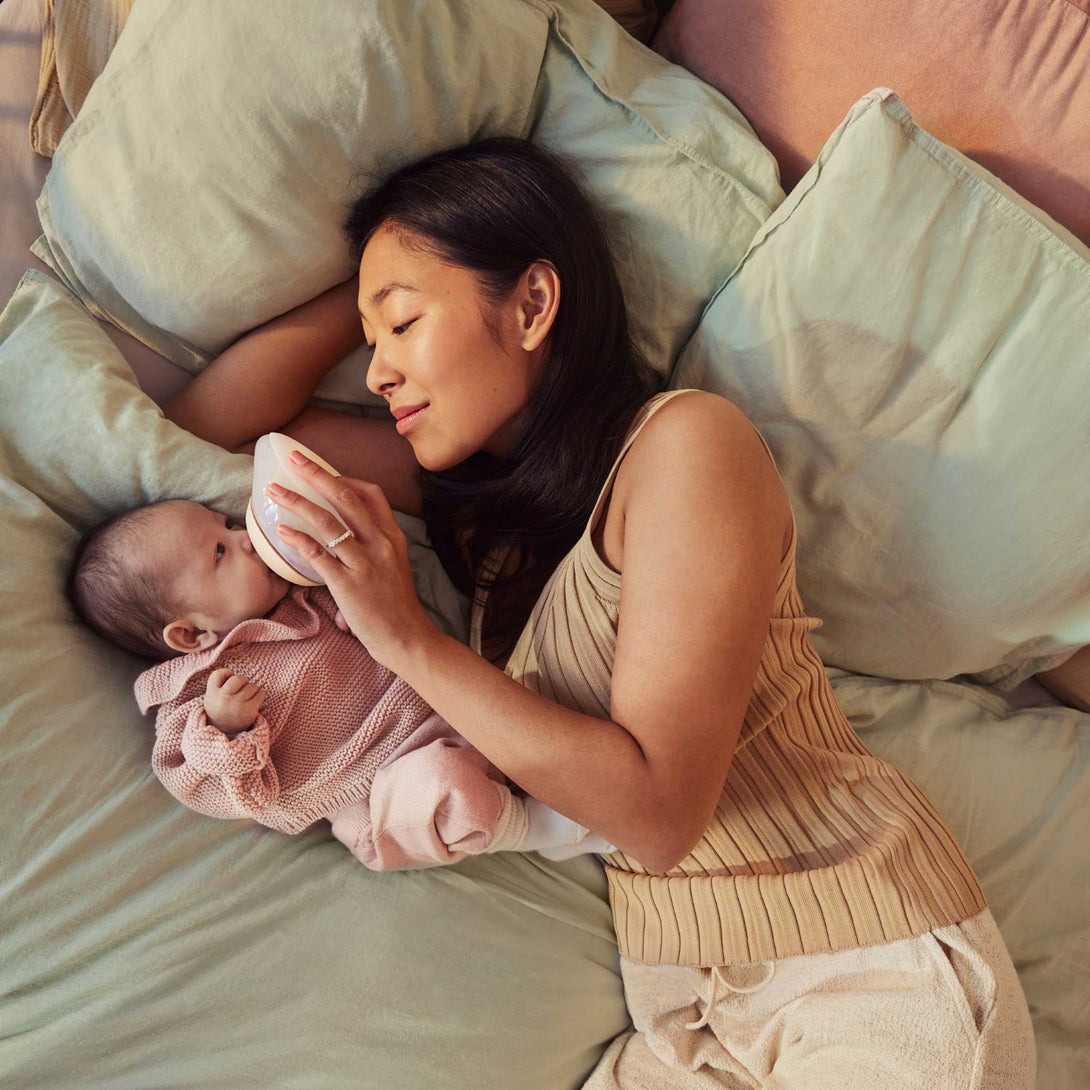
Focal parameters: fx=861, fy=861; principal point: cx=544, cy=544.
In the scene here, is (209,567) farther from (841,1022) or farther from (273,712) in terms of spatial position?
(841,1022)

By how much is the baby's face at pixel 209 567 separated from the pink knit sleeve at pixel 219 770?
0.14 metres

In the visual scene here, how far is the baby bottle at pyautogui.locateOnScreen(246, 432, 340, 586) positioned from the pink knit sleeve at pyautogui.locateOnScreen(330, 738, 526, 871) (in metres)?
0.31

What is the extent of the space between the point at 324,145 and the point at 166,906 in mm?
1126

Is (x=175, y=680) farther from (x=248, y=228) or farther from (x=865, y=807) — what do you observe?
(x=865, y=807)

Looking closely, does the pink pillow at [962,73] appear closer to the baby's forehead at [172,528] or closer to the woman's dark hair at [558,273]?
the woman's dark hair at [558,273]

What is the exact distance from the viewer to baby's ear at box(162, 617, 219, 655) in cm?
126

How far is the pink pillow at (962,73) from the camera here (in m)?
1.24

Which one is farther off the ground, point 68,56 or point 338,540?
point 68,56

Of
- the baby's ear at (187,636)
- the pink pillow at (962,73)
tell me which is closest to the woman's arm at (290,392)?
the baby's ear at (187,636)

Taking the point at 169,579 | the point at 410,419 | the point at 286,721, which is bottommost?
the point at 286,721

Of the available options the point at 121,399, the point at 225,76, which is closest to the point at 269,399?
the point at 121,399

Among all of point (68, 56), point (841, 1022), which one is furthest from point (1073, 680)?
point (68, 56)

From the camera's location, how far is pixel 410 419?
4.18 feet

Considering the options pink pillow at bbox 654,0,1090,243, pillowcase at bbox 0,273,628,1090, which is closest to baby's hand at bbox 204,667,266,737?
pillowcase at bbox 0,273,628,1090
